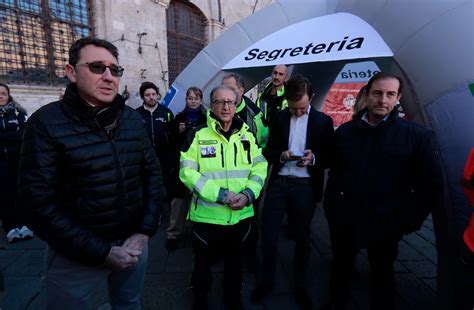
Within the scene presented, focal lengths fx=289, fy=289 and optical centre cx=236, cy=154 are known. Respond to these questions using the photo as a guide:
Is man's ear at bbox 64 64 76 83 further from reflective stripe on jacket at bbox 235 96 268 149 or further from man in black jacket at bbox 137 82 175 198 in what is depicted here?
man in black jacket at bbox 137 82 175 198

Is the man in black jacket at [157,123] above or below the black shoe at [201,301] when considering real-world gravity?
above

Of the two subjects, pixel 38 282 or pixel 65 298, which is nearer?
pixel 65 298

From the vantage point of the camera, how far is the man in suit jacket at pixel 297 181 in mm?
2459

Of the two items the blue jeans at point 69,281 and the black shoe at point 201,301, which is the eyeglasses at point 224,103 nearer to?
the blue jeans at point 69,281

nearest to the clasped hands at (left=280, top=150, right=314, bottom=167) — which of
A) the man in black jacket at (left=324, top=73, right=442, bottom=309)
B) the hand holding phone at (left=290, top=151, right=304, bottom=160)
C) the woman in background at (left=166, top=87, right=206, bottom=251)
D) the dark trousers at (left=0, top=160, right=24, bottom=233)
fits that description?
the hand holding phone at (left=290, top=151, right=304, bottom=160)

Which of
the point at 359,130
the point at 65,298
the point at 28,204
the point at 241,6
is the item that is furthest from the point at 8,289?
the point at 241,6

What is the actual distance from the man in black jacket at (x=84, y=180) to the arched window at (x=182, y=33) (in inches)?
398

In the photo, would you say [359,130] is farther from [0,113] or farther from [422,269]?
[0,113]

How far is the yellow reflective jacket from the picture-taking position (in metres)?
2.13

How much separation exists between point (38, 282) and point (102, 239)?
1.93m

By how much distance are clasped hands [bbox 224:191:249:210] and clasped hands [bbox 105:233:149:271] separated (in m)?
0.67

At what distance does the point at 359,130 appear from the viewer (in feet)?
7.01

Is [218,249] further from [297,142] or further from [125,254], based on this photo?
[297,142]

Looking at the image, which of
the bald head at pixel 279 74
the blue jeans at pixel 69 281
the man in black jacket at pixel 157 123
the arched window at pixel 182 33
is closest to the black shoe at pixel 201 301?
the blue jeans at pixel 69 281
